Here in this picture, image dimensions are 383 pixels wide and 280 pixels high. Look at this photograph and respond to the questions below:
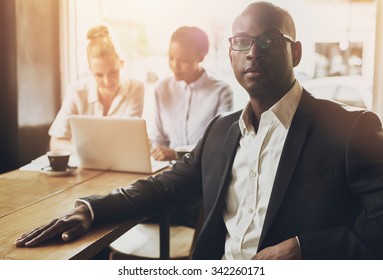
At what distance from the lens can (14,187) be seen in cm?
171

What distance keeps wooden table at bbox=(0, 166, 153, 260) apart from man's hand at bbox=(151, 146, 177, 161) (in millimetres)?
237

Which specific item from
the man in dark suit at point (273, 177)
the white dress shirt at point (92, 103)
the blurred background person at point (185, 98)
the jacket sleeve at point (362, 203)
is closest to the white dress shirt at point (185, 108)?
the blurred background person at point (185, 98)

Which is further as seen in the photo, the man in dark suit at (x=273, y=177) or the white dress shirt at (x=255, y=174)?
the white dress shirt at (x=255, y=174)

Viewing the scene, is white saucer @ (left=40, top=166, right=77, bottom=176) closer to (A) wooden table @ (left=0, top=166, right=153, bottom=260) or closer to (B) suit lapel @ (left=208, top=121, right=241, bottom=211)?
(A) wooden table @ (left=0, top=166, right=153, bottom=260)

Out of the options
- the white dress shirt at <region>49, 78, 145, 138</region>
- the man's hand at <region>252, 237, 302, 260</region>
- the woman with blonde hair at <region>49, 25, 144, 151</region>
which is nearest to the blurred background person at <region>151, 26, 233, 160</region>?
the white dress shirt at <region>49, 78, 145, 138</region>

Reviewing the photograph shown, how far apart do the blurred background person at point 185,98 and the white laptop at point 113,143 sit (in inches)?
8.9

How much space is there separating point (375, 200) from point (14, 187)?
1.23 m

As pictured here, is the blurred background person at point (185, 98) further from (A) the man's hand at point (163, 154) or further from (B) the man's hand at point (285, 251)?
(B) the man's hand at point (285, 251)

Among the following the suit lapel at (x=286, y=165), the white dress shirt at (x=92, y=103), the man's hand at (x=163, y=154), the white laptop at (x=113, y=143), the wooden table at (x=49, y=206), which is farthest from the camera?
the white dress shirt at (x=92, y=103)

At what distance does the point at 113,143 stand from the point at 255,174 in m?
0.77

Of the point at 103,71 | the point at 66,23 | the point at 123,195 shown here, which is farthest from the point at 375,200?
the point at 66,23

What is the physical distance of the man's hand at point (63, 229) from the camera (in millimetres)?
1138

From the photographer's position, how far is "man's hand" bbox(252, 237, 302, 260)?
3.95 feet
